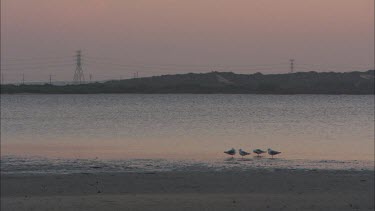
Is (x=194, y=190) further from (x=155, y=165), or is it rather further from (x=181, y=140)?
(x=181, y=140)

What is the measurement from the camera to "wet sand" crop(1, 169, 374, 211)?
11.5 metres

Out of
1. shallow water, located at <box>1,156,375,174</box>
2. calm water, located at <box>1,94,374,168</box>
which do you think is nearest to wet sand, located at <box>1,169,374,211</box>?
A: shallow water, located at <box>1,156,375,174</box>

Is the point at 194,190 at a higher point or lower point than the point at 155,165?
higher

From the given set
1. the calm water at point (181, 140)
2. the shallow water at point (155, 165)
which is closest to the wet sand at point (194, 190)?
the shallow water at point (155, 165)

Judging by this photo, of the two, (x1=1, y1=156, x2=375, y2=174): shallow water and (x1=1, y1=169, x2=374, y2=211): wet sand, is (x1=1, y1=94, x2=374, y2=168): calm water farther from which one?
(x1=1, y1=169, x2=374, y2=211): wet sand

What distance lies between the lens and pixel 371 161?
20.5 meters

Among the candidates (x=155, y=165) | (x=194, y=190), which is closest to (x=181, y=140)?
(x=155, y=165)

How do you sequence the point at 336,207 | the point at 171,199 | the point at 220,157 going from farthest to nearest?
the point at 220,157 → the point at 171,199 → the point at 336,207

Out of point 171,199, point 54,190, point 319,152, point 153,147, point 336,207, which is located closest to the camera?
point 336,207

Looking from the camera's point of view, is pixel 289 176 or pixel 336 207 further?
pixel 289 176

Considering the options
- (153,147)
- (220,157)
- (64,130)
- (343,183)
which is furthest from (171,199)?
(64,130)

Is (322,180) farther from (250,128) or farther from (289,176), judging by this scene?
(250,128)

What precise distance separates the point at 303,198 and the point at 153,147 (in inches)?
536

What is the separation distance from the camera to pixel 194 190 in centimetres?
1379
